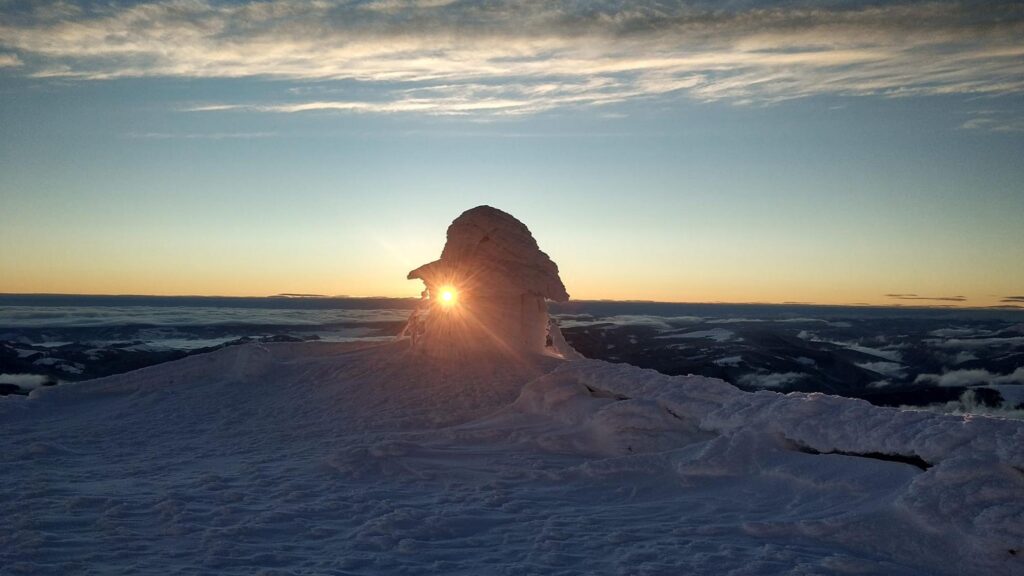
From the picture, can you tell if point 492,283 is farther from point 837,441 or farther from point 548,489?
point 837,441

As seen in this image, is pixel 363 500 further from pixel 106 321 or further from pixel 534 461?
pixel 106 321

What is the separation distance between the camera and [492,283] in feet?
70.1

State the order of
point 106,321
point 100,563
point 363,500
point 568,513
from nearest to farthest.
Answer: point 100,563, point 568,513, point 363,500, point 106,321

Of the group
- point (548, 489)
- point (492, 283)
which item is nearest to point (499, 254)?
point (492, 283)

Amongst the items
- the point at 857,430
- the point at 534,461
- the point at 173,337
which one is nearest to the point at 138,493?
the point at 534,461

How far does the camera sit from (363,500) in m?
8.96

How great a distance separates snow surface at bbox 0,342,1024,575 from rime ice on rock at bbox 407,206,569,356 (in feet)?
18.8

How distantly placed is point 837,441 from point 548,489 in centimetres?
358

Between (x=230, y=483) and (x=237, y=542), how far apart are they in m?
2.96

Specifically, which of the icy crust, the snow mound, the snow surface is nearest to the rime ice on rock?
the snow mound

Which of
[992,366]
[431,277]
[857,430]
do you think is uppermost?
[431,277]

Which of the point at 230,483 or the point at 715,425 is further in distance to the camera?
the point at 715,425

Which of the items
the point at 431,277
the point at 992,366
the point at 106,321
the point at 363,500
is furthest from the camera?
the point at 106,321

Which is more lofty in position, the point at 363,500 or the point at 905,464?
the point at 905,464
